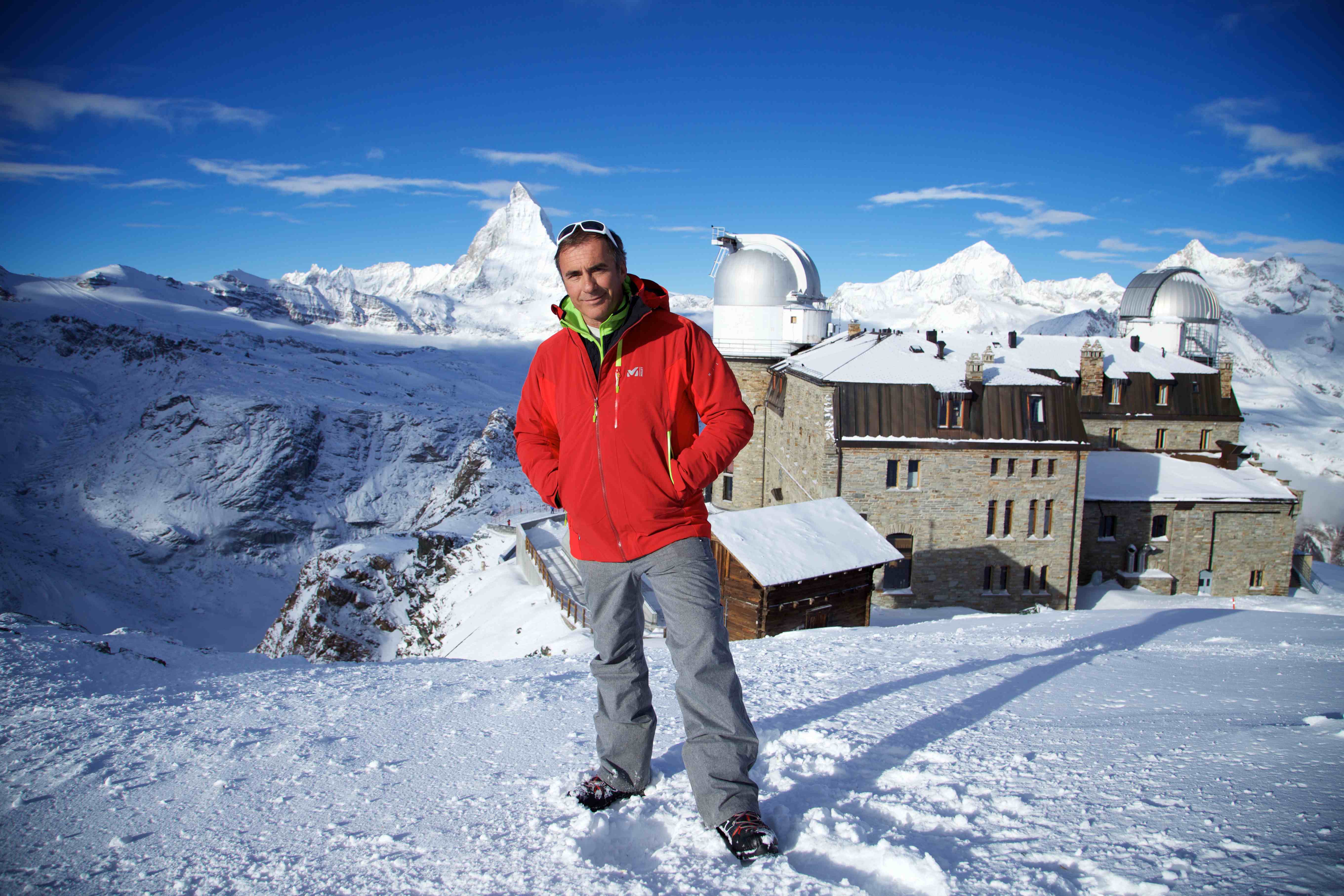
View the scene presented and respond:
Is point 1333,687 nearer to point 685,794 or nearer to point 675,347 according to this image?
point 685,794

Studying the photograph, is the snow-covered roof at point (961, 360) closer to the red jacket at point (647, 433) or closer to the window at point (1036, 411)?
the window at point (1036, 411)

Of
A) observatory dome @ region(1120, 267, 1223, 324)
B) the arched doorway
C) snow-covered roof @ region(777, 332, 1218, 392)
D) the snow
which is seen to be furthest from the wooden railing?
observatory dome @ region(1120, 267, 1223, 324)

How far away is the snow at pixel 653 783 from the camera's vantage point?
255 centimetres

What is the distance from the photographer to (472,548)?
93.1 ft

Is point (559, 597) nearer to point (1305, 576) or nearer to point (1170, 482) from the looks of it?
point (1170, 482)

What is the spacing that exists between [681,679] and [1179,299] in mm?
47964

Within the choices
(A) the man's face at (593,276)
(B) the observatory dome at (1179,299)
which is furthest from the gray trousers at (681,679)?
(B) the observatory dome at (1179,299)

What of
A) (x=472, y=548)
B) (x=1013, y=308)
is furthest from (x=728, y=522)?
(x=1013, y=308)

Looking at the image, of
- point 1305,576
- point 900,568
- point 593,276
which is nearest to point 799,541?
point 900,568

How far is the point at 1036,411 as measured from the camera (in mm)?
21625

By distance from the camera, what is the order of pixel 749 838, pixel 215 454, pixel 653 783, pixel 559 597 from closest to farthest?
pixel 749 838, pixel 653 783, pixel 559 597, pixel 215 454

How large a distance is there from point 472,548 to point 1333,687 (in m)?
26.8

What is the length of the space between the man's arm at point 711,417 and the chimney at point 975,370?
2031cm

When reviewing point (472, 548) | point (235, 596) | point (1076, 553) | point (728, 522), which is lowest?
point (235, 596)
